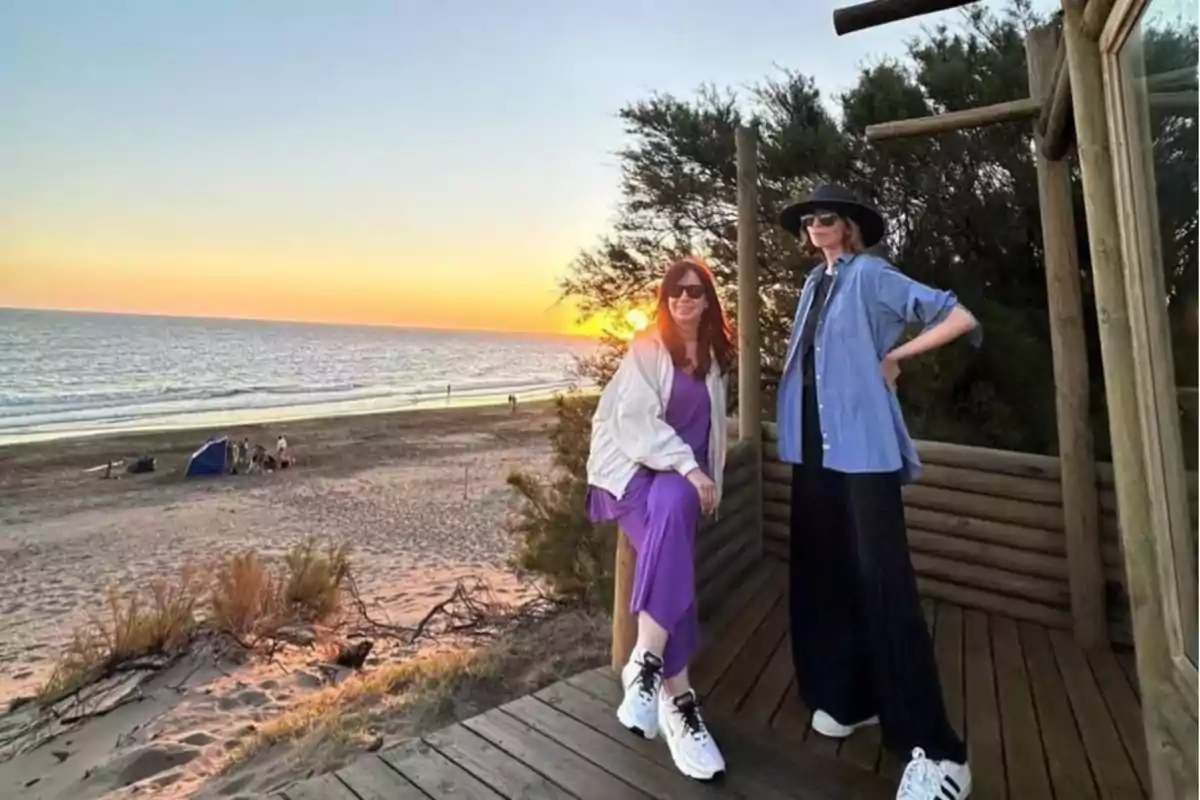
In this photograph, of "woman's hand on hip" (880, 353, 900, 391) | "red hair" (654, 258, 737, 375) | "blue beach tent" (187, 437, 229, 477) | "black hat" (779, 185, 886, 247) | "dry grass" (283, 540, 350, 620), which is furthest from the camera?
"blue beach tent" (187, 437, 229, 477)

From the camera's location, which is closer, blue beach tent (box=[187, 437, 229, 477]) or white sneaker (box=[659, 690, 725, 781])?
white sneaker (box=[659, 690, 725, 781])

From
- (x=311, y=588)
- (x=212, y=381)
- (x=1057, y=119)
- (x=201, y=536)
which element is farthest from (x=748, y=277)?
(x=212, y=381)

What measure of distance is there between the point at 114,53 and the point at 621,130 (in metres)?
9.77

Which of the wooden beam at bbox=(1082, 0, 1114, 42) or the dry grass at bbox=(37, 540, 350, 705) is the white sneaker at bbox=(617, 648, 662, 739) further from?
the dry grass at bbox=(37, 540, 350, 705)

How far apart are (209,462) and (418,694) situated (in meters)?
12.4

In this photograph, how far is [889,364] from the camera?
6.23ft

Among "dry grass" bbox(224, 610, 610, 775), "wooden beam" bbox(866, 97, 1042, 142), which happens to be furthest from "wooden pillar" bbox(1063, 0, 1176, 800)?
"dry grass" bbox(224, 610, 610, 775)

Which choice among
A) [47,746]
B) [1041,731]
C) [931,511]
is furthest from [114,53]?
[1041,731]

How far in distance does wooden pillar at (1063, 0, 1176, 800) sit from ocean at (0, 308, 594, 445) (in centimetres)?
506

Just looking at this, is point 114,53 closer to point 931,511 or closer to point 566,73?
point 566,73

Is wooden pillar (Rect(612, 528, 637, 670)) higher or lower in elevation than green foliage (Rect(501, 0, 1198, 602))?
lower

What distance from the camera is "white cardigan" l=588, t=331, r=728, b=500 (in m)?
2.09

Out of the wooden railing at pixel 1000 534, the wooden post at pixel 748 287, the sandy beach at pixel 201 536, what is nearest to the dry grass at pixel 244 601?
the sandy beach at pixel 201 536

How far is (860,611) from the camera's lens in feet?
6.72
